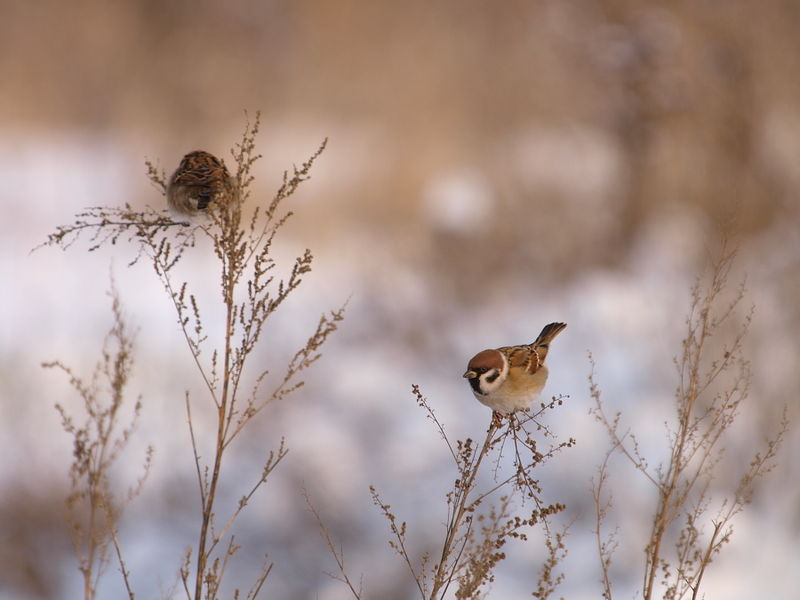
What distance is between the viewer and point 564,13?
286 inches

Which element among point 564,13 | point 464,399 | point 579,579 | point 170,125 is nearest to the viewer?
point 579,579

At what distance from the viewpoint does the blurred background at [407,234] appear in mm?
5961

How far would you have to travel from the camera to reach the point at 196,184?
2.01m

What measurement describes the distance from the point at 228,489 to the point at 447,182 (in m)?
3.06

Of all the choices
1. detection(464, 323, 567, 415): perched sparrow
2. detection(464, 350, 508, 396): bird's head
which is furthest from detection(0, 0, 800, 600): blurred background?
detection(464, 350, 508, 396): bird's head

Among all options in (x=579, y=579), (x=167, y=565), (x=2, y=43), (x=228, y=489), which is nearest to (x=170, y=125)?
(x=2, y=43)

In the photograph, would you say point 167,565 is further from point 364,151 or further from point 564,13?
point 564,13

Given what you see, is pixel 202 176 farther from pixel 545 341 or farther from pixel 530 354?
pixel 545 341

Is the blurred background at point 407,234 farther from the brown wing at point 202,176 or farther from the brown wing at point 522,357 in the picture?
the brown wing at point 202,176

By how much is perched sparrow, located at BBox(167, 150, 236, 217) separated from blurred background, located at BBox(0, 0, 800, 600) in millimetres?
3880

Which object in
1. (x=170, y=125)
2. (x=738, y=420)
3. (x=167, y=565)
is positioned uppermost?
(x=170, y=125)

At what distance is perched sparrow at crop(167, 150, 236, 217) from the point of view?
6.54ft

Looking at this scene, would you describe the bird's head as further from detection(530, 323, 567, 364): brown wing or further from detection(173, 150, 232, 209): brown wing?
detection(173, 150, 232, 209): brown wing

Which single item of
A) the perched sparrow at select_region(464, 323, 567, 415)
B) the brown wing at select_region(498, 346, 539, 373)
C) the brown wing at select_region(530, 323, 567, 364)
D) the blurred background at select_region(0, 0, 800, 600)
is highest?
the blurred background at select_region(0, 0, 800, 600)
